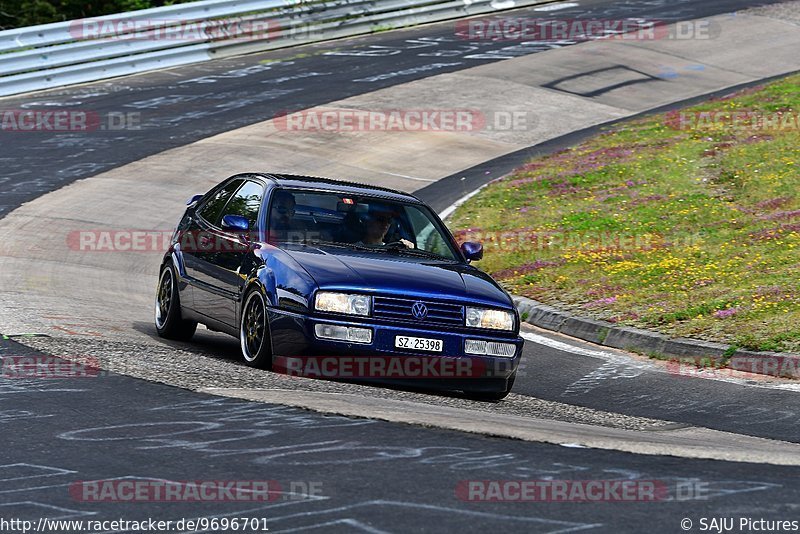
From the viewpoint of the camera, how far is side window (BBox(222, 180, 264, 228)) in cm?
1073

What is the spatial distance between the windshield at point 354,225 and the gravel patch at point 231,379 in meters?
1.17

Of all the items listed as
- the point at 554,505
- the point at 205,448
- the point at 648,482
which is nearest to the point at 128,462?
the point at 205,448

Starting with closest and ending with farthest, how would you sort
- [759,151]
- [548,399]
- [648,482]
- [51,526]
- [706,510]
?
[51,526]
[706,510]
[648,482]
[548,399]
[759,151]

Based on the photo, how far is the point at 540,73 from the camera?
2972 cm

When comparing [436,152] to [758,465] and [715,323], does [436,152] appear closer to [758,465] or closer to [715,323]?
[715,323]

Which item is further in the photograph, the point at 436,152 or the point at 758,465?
the point at 436,152

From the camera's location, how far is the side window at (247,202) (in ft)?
35.2

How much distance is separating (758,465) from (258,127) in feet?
61.7

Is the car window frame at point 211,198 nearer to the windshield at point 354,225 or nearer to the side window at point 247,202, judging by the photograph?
the side window at point 247,202
